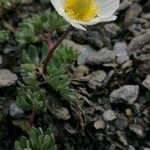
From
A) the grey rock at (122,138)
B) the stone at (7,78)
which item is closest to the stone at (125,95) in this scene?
the grey rock at (122,138)

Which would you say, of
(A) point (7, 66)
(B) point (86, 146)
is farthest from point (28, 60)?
(B) point (86, 146)

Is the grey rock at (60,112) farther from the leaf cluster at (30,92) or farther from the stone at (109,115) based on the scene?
the stone at (109,115)

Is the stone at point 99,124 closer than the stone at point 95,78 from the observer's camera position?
Yes

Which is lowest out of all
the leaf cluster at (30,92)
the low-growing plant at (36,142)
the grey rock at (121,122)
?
the grey rock at (121,122)

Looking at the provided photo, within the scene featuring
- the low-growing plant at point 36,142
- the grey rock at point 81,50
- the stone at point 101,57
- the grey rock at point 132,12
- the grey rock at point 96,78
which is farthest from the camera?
the grey rock at point 132,12

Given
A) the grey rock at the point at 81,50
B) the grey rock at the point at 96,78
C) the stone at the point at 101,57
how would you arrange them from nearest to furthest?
the grey rock at the point at 96,78 → the stone at the point at 101,57 → the grey rock at the point at 81,50

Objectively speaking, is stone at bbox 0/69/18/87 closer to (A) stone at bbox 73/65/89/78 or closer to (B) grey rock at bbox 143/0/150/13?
(A) stone at bbox 73/65/89/78

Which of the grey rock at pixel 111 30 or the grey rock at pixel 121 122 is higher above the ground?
the grey rock at pixel 111 30
